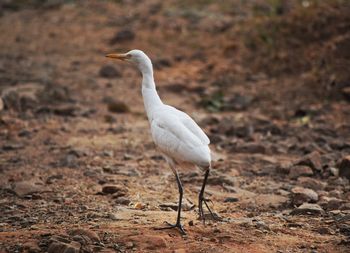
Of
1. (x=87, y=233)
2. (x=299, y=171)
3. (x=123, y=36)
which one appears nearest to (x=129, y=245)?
(x=87, y=233)

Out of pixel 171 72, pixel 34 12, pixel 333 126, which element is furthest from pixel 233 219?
pixel 34 12

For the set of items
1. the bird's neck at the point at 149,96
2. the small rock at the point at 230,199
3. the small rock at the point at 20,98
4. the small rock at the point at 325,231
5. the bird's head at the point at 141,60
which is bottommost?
the small rock at the point at 20,98

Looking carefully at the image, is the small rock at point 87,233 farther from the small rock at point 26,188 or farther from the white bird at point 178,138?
the small rock at point 26,188

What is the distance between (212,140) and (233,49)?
17.3ft

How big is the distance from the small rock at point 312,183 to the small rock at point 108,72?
6.40m

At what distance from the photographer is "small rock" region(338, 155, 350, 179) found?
313 inches

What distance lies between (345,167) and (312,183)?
48 centimetres

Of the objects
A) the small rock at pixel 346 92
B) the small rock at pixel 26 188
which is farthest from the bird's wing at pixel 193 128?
the small rock at pixel 346 92

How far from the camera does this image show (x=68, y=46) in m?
16.2

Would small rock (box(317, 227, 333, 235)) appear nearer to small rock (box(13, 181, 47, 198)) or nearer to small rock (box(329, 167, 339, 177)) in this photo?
small rock (box(329, 167, 339, 177))

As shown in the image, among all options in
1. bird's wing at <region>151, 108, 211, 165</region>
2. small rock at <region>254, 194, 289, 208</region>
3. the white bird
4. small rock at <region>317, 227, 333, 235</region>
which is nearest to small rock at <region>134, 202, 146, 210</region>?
the white bird

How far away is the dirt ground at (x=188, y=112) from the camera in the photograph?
239 inches

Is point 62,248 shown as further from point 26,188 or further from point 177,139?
point 26,188

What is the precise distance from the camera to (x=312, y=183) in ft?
25.6
